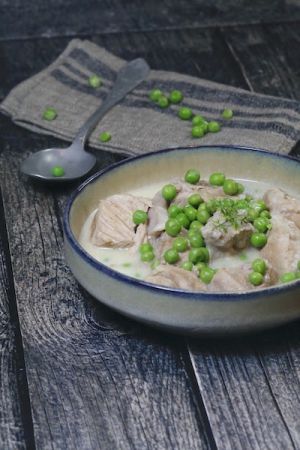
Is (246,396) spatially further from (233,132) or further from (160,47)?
(160,47)

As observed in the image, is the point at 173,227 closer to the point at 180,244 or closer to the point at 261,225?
the point at 180,244

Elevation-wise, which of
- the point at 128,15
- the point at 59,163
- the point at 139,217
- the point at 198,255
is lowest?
the point at 128,15

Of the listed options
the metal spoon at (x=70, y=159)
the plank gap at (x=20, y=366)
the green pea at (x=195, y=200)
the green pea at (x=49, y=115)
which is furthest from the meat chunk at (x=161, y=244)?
the green pea at (x=49, y=115)

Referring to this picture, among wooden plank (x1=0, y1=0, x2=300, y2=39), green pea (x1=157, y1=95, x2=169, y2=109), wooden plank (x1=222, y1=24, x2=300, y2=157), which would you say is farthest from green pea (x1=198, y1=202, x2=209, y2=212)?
wooden plank (x1=0, y1=0, x2=300, y2=39)

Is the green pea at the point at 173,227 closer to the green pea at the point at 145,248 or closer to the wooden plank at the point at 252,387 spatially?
the green pea at the point at 145,248

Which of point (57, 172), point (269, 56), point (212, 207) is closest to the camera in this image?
point (212, 207)

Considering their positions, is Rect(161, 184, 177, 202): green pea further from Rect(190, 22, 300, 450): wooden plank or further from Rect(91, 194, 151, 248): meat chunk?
Rect(190, 22, 300, 450): wooden plank

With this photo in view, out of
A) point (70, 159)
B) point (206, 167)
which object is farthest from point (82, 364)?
point (70, 159)
